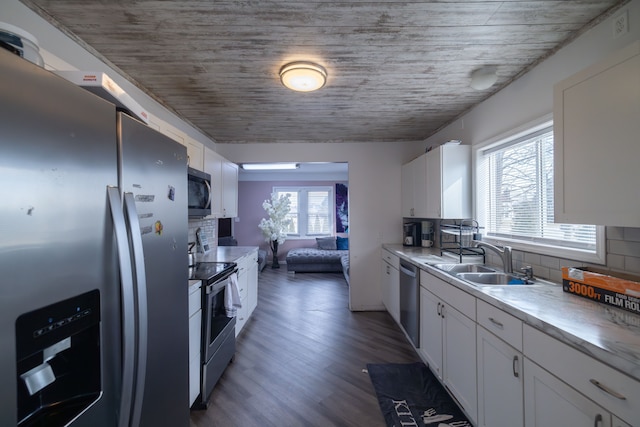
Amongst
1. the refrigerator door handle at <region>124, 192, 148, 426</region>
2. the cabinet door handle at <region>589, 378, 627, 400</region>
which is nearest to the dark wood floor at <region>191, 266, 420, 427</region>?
the refrigerator door handle at <region>124, 192, 148, 426</region>

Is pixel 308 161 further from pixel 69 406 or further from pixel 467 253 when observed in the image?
pixel 69 406

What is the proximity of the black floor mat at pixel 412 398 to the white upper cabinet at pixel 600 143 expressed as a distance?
151cm

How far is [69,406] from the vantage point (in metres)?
0.69

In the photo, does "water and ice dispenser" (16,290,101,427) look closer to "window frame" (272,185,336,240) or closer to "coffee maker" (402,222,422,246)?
"coffee maker" (402,222,422,246)

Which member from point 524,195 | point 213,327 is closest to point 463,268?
point 524,195

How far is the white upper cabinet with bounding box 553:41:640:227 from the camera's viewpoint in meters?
1.01

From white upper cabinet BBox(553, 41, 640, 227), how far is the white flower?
5.73 meters

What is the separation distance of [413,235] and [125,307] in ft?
10.9

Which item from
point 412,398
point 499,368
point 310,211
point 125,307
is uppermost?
point 310,211

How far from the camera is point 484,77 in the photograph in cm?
191

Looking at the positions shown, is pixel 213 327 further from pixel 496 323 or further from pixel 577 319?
pixel 577 319

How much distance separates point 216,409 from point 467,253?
2.57 metres

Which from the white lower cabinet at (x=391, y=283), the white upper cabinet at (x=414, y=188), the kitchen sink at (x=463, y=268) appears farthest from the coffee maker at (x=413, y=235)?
the kitchen sink at (x=463, y=268)

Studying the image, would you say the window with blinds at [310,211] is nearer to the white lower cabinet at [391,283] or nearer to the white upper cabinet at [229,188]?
the white upper cabinet at [229,188]
